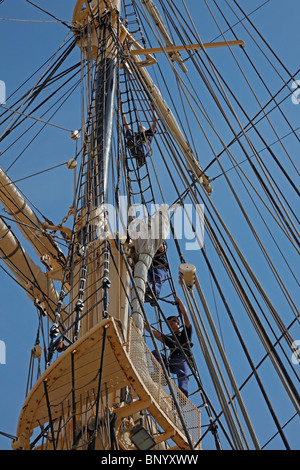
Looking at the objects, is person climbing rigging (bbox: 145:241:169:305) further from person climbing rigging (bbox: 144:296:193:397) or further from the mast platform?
the mast platform

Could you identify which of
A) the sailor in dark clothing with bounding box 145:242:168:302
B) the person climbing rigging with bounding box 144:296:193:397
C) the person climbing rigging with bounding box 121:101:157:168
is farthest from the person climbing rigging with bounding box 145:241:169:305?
the person climbing rigging with bounding box 121:101:157:168

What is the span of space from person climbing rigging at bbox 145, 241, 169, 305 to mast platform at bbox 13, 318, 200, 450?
2899 millimetres

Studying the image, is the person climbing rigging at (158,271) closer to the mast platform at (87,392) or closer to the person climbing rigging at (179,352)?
the person climbing rigging at (179,352)

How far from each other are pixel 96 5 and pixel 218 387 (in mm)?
8574

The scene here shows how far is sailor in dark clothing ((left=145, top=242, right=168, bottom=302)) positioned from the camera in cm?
959

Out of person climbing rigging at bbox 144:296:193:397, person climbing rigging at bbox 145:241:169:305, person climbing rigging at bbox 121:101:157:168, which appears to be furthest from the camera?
person climbing rigging at bbox 121:101:157:168

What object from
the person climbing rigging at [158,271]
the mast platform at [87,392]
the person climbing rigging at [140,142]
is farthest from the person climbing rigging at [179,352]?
the person climbing rigging at [140,142]

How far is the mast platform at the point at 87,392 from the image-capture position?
5762 millimetres

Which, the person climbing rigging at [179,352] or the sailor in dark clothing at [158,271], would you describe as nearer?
the person climbing rigging at [179,352]

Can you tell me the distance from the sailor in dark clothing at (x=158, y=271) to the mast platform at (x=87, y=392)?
293 centimetres

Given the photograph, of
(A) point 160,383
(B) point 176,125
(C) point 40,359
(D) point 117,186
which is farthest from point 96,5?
(A) point 160,383

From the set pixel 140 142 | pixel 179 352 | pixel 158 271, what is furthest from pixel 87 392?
pixel 140 142

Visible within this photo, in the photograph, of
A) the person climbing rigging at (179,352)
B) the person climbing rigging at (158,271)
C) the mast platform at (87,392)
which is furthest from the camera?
the person climbing rigging at (158,271)

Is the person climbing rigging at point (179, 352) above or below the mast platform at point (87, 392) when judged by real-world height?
above
